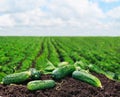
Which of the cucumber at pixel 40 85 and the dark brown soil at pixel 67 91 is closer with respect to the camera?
the dark brown soil at pixel 67 91

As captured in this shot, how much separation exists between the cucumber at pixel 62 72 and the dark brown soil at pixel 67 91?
3.6 inches

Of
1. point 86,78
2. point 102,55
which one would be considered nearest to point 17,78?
point 86,78

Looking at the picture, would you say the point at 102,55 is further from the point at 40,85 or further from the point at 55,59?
the point at 40,85

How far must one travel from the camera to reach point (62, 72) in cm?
518

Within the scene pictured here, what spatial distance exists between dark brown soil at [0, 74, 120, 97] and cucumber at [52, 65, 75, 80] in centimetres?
9

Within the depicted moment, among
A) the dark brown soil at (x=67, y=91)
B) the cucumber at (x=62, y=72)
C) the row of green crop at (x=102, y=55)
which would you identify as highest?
the cucumber at (x=62, y=72)

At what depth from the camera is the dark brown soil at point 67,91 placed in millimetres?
4578

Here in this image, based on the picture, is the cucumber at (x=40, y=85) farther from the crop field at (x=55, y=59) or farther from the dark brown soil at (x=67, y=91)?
the crop field at (x=55, y=59)

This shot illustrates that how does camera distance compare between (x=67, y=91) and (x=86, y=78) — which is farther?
(x=86, y=78)

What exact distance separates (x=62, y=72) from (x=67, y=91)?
58 centimetres

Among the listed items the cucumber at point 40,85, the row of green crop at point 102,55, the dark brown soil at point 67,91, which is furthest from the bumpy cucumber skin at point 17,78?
the row of green crop at point 102,55

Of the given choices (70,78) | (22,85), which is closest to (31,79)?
(22,85)

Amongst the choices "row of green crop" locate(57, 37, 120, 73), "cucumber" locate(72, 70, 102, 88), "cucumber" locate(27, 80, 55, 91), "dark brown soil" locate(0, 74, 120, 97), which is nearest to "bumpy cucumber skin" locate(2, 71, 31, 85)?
"dark brown soil" locate(0, 74, 120, 97)

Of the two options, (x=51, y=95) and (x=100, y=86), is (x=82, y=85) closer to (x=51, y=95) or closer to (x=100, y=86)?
(x=100, y=86)
